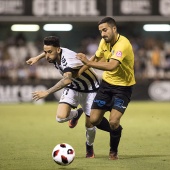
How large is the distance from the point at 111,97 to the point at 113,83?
0.22 m

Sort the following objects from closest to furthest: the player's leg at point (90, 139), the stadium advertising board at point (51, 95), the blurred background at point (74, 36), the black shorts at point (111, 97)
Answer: the black shorts at point (111, 97), the player's leg at point (90, 139), the blurred background at point (74, 36), the stadium advertising board at point (51, 95)

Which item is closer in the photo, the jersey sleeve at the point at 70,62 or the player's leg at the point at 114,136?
the player's leg at the point at 114,136

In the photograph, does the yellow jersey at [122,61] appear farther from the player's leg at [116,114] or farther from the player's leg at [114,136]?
the player's leg at [114,136]

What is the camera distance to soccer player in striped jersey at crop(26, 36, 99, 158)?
8.35 m

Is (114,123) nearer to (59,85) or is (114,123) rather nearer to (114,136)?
(114,136)

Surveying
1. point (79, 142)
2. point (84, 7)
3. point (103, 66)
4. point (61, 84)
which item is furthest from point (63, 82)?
point (84, 7)

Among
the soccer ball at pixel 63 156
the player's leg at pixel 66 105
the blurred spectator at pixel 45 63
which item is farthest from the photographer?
the blurred spectator at pixel 45 63

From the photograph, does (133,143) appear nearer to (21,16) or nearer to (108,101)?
(108,101)

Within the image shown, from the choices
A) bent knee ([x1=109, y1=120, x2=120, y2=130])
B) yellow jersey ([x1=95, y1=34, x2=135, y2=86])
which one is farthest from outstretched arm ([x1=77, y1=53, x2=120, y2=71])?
bent knee ([x1=109, y1=120, x2=120, y2=130])

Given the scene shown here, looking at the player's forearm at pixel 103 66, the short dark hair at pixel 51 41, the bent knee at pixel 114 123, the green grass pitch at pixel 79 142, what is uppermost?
the short dark hair at pixel 51 41

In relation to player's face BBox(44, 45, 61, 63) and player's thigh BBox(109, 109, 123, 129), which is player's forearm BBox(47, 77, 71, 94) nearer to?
player's face BBox(44, 45, 61, 63)

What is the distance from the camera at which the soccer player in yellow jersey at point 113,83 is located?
8055mm

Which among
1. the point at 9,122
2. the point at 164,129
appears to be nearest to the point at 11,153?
the point at 164,129

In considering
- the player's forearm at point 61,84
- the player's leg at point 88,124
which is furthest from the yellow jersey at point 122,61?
the player's forearm at point 61,84
